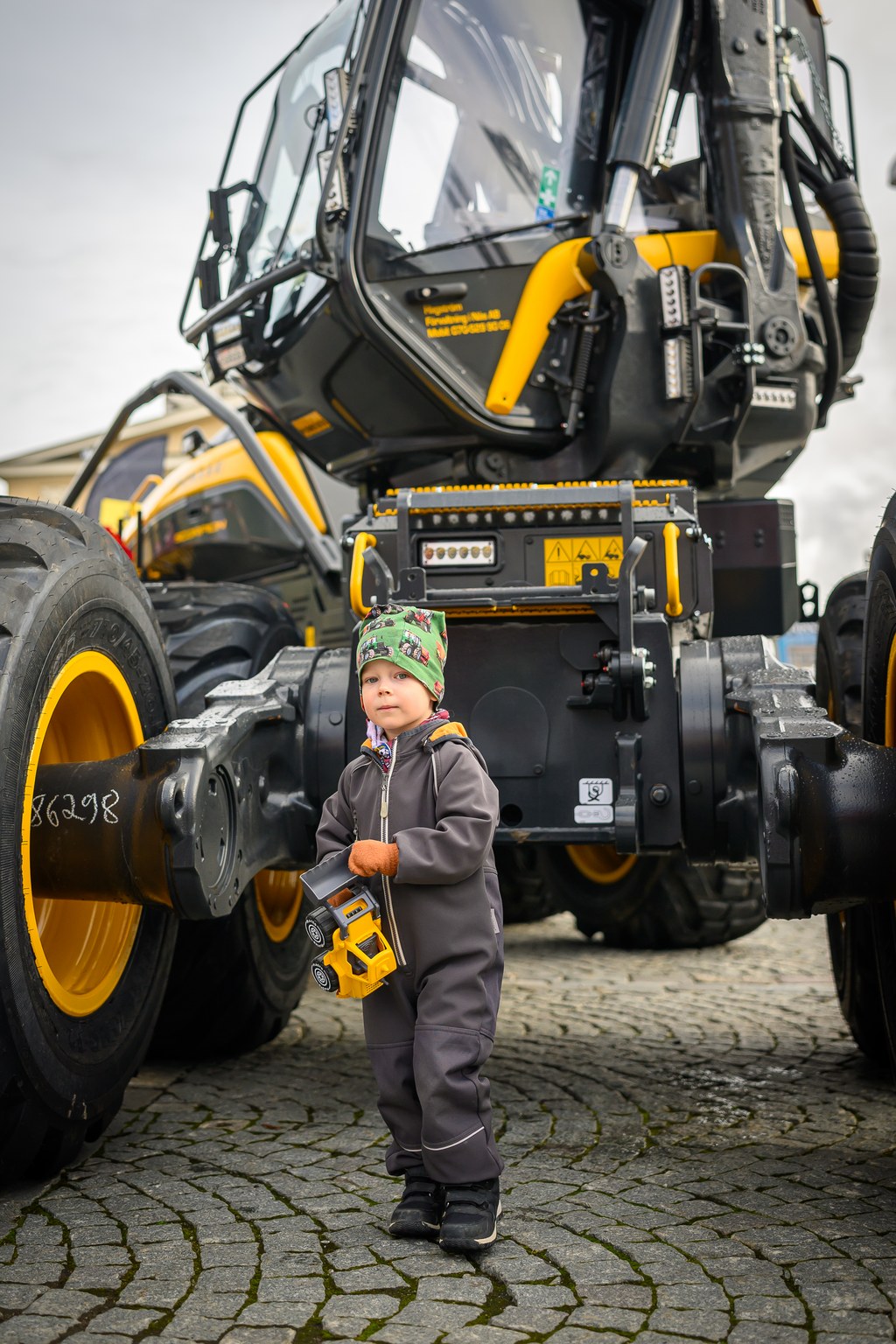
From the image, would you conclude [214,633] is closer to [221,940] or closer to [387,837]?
[221,940]

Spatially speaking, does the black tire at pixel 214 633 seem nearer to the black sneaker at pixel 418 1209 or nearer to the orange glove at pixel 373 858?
the orange glove at pixel 373 858

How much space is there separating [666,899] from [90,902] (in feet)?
11.2

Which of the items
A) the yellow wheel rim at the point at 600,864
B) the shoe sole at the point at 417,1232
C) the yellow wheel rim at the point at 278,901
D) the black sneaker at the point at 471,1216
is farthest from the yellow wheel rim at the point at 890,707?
the yellow wheel rim at the point at 600,864

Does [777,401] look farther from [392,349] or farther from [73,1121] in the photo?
[73,1121]

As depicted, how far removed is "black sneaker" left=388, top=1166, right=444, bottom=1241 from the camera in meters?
2.83

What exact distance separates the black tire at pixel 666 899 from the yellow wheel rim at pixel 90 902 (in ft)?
9.23

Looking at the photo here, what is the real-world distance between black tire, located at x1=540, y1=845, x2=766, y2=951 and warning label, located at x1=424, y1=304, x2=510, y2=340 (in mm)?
2344

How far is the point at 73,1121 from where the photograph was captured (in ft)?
10.3

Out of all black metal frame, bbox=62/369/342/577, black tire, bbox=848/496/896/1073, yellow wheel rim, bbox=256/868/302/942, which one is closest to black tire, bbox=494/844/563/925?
black metal frame, bbox=62/369/342/577

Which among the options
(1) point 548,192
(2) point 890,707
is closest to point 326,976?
(2) point 890,707

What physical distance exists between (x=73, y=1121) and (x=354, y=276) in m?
2.75

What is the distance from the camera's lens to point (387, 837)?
117 inches

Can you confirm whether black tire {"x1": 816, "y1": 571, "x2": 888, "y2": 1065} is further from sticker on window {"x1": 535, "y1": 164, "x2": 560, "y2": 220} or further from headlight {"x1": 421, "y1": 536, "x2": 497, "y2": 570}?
sticker on window {"x1": 535, "y1": 164, "x2": 560, "y2": 220}

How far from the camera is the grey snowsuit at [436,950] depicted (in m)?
2.84
